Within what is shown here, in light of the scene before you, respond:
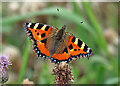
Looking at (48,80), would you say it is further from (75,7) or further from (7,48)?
(75,7)

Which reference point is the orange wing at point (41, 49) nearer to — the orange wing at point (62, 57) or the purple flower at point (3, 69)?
the orange wing at point (62, 57)

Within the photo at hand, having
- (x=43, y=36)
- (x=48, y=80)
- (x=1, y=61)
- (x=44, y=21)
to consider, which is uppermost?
(x=44, y=21)

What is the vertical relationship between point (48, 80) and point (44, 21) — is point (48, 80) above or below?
below

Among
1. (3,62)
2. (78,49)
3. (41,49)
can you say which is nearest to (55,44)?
(41,49)

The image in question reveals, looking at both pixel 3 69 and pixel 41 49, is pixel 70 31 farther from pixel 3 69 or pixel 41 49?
pixel 3 69

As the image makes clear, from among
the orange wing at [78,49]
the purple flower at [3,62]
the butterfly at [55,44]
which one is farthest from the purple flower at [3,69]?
the orange wing at [78,49]

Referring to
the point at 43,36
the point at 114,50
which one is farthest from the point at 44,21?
the point at 43,36
